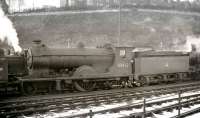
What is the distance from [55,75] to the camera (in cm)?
1766

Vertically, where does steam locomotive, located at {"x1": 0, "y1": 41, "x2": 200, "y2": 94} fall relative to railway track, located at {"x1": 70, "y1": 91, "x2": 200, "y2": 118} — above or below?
above

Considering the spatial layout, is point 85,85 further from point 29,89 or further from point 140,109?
point 140,109

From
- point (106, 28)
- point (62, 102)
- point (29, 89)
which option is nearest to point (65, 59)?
point (29, 89)

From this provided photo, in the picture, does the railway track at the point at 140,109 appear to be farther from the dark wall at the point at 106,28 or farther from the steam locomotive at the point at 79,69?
the dark wall at the point at 106,28

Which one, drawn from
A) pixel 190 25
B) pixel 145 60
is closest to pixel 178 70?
pixel 145 60

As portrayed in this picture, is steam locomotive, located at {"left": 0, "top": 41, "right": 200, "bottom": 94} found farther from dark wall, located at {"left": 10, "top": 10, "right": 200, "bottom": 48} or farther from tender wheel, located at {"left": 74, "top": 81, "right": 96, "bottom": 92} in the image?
dark wall, located at {"left": 10, "top": 10, "right": 200, "bottom": 48}

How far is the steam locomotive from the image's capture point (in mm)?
17156

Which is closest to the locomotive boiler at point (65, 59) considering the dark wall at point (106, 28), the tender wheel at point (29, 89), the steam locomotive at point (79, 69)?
the steam locomotive at point (79, 69)

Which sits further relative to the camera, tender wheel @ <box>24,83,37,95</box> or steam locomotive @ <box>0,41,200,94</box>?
tender wheel @ <box>24,83,37,95</box>

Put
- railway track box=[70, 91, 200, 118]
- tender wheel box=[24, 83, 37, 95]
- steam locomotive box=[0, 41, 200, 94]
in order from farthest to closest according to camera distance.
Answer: tender wheel box=[24, 83, 37, 95], steam locomotive box=[0, 41, 200, 94], railway track box=[70, 91, 200, 118]

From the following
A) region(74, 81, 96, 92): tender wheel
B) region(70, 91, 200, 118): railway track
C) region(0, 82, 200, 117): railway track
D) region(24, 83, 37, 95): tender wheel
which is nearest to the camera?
region(70, 91, 200, 118): railway track

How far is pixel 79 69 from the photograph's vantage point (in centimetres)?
1811

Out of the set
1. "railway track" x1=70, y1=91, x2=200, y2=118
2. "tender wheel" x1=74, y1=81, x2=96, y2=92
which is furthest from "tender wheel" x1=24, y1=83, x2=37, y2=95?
"railway track" x1=70, y1=91, x2=200, y2=118

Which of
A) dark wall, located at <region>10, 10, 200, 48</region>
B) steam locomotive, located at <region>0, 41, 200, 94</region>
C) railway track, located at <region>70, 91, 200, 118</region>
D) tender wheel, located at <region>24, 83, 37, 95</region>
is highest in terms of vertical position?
dark wall, located at <region>10, 10, 200, 48</region>
